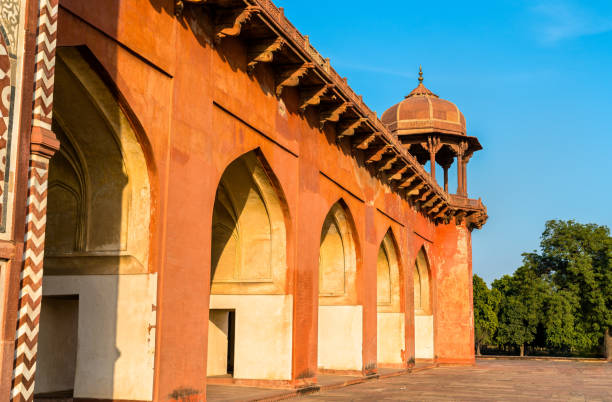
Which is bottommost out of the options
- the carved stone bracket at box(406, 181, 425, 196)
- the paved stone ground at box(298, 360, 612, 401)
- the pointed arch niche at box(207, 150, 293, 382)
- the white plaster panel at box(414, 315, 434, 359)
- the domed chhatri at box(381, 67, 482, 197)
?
the paved stone ground at box(298, 360, 612, 401)

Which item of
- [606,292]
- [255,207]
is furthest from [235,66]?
[606,292]

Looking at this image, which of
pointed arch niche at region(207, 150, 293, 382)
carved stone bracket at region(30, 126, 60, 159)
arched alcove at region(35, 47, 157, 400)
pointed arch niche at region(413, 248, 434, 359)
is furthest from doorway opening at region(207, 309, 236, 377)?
pointed arch niche at region(413, 248, 434, 359)

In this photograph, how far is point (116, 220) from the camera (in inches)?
318

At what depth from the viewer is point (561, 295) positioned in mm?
35000

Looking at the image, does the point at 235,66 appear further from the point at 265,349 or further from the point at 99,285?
the point at 265,349

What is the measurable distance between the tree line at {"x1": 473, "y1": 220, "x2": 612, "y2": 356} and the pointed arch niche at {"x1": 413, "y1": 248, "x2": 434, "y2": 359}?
46.4 feet

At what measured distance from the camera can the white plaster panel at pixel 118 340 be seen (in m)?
7.69

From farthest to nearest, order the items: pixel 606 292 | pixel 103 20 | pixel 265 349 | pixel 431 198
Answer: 1. pixel 606 292
2. pixel 431 198
3. pixel 265 349
4. pixel 103 20

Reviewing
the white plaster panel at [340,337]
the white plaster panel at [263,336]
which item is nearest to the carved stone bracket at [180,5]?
the white plaster panel at [263,336]

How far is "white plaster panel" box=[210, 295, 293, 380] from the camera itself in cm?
1138

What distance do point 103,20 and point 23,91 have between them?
225cm

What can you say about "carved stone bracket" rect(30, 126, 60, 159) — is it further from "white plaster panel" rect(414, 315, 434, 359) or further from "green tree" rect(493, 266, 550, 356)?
"green tree" rect(493, 266, 550, 356)

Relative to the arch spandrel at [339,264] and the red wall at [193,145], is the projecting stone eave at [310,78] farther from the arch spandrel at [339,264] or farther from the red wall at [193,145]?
the arch spandrel at [339,264]

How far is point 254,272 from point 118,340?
4.20 meters
